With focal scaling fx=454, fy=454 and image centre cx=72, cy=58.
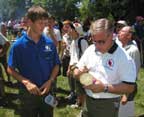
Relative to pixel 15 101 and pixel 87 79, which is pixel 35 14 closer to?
pixel 87 79

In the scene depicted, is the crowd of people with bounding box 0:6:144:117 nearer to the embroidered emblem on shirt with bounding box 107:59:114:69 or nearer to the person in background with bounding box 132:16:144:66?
the embroidered emblem on shirt with bounding box 107:59:114:69

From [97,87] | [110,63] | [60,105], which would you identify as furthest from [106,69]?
[60,105]

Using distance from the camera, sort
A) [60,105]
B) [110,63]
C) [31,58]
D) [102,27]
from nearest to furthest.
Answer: [102,27] < [110,63] < [31,58] < [60,105]

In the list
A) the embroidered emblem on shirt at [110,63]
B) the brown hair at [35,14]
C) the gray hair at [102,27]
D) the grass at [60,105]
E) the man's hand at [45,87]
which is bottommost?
the grass at [60,105]

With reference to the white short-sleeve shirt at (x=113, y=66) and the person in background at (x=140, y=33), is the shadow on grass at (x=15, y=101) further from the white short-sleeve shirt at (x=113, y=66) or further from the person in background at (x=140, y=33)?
the person in background at (x=140, y=33)

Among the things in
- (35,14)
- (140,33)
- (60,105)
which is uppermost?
(35,14)

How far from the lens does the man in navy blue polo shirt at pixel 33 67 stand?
474 centimetres

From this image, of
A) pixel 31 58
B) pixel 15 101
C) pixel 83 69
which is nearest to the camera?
pixel 83 69

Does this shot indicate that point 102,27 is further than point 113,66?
No

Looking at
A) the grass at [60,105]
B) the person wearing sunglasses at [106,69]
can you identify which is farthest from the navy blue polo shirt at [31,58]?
the grass at [60,105]

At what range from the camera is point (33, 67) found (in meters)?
4.75

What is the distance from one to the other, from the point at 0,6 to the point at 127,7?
91.7m

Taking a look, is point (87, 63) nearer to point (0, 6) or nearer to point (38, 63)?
point (38, 63)

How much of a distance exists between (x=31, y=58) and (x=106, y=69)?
3.30ft
